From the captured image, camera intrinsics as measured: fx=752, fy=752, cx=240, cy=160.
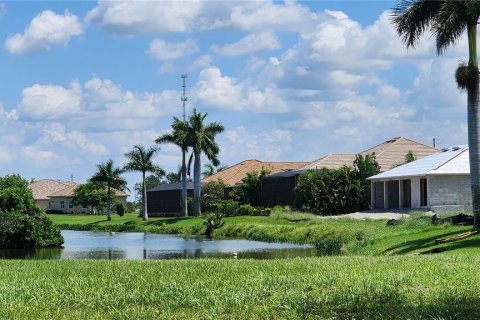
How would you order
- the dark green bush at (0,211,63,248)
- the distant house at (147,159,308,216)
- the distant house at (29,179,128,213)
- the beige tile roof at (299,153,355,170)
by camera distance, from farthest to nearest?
the distant house at (29,179,128,213), the distant house at (147,159,308,216), the beige tile roof at (299,153,355,170), the dark green bush at (0,211,63,248)

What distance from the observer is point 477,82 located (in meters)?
28.6

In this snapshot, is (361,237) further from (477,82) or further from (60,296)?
(60,296)

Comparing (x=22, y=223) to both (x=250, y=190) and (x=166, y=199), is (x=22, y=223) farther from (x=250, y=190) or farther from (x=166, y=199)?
(x=166, y=199)

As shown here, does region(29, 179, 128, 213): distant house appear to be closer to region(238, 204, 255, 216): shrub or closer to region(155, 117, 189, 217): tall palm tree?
region(155, 117, 189, 217): tall palm tree

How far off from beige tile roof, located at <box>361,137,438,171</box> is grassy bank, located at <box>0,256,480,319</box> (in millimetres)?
52581

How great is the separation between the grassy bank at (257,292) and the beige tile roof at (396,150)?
5258 centimetres

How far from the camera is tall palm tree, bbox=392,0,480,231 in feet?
92.3

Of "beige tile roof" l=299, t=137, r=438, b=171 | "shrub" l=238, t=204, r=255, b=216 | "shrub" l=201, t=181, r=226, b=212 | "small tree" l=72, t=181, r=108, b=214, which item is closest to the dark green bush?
"shrub" l=238, t=204, r=255, b=216

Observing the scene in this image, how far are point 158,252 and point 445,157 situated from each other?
25.5 meters

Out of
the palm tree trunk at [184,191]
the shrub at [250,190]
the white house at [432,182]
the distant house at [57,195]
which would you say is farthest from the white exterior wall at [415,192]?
the distant house at [57,195]

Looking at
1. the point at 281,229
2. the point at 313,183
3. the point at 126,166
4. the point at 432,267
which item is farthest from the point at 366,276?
the point at 126,166

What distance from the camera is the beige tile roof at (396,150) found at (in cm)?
6962

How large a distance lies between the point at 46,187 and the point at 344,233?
4027 inches

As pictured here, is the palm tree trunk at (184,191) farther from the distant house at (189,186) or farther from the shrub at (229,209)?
the distant house at (189,186)
